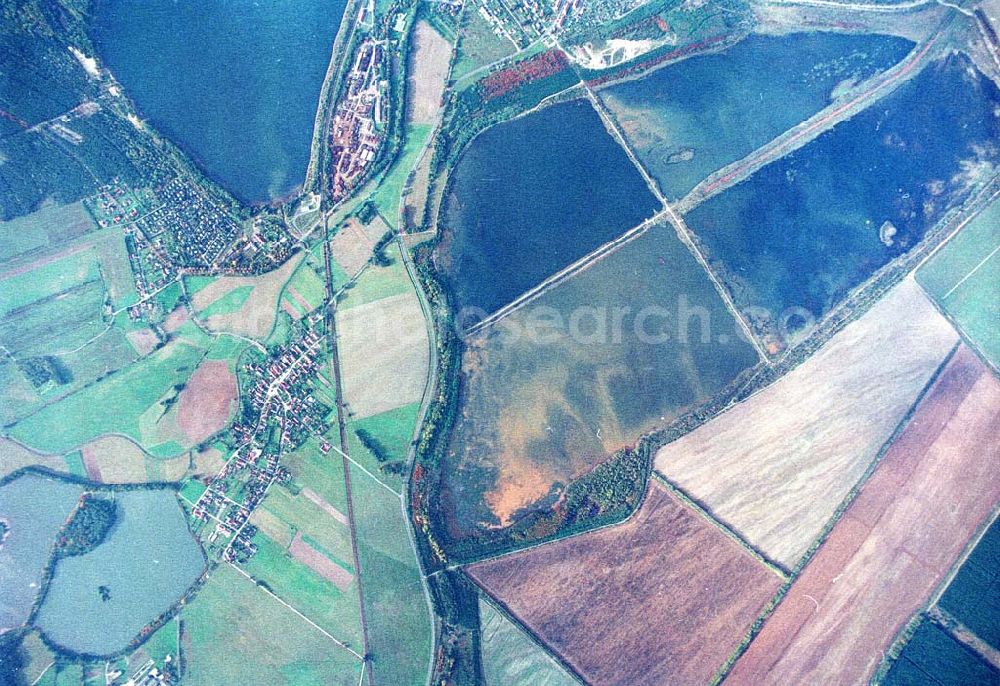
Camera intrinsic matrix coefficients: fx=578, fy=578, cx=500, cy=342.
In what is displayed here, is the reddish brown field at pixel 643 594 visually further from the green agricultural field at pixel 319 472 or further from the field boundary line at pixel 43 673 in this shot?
the field boundary line at pixel 43 673

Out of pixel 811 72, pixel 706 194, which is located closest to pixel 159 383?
pixel 706 194

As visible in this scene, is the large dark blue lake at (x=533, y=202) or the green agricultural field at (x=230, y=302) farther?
the green agricultural field at (x=230, y=302)

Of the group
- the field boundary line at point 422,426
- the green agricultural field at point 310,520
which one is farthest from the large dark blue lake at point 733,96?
the green agricultural field at point 310,520

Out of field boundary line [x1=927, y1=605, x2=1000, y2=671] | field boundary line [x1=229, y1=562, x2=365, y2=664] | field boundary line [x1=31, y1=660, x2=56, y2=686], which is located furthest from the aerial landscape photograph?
field boundary line [x1=31, y1=660, x2=56, y2=686]

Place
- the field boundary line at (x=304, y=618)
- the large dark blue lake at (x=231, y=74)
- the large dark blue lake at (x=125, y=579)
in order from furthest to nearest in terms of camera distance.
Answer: the large dark blue lake at (x=231, y=74)
the large dark blue lake at (x=125, y=579)
the field boundary line at (x=304, y=618)

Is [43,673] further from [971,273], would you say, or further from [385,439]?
[971,273]

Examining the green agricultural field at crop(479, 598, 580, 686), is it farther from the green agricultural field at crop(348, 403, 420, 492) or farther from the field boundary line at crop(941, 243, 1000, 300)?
the field boundary line at crop(941, 243, 1000, 300)
